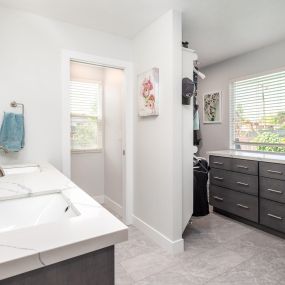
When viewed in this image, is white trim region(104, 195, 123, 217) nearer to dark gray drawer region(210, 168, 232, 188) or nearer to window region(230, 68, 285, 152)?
dark gray drawer region(210, 168, 232, 188)

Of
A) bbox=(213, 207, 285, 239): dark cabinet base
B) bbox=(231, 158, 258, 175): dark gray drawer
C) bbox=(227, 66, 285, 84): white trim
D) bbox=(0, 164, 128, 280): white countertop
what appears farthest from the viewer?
bbox=(227, 66, 285, 84): white trim

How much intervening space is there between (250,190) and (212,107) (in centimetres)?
170

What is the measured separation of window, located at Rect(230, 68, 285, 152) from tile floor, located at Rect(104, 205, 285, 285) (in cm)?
129

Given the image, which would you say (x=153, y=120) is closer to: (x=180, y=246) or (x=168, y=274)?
(x=180, y=246)

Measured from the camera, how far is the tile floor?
1830mm

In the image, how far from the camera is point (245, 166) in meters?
2.80

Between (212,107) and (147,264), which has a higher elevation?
(212,107)

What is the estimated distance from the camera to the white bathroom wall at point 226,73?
3092 mm

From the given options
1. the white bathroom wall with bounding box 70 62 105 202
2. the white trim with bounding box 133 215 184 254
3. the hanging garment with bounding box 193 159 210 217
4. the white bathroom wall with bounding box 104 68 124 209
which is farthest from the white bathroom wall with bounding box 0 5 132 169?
the hanging garment with bounding box 193 159 210 217

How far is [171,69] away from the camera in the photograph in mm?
2205

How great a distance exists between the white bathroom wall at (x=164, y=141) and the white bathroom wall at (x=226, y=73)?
1633mm

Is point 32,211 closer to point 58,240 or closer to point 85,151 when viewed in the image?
point 58,240

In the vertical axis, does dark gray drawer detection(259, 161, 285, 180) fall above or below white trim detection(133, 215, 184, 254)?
above

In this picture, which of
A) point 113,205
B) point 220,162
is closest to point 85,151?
point 113,205
